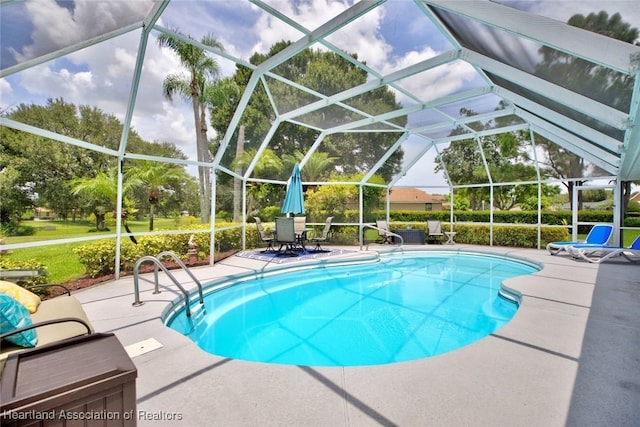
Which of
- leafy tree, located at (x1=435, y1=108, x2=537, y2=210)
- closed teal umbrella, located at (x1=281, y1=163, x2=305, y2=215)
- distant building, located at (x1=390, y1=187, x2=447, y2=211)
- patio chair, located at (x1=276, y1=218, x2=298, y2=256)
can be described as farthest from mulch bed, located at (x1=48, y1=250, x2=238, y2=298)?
distant building, located at (x1=390, y1=187, x2=447, y2=211)

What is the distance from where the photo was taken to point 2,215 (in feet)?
26.0

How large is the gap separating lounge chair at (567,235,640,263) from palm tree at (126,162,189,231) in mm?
13175

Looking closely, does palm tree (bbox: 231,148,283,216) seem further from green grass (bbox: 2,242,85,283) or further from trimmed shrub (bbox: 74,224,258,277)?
green grass (bbox: 2,242,85,283)

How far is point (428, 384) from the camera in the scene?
2.56 metres

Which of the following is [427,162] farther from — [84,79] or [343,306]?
[84,79]

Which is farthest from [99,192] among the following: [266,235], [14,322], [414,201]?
[414,201]

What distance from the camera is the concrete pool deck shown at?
216cm

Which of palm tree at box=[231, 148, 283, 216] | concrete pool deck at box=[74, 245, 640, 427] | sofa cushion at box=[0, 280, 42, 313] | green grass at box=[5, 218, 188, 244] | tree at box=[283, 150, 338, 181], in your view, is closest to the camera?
concrete pool deck at box=[74, 245, 640, 427]

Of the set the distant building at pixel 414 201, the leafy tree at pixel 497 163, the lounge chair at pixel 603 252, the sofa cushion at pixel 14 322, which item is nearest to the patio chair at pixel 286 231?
the leafy tree at pixel 497 163

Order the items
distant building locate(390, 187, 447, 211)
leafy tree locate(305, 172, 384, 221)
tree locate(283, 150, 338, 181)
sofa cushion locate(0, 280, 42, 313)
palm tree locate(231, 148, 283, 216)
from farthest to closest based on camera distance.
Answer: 1. distant building locate(390, 187, 447, 211)
2. leafy tree locate(305, 172, 384, 221)
3. tree locate(283, 150, 338, 181)
4. palm tree locate(231, 148, 283, 216)
5. sofa cushion locate(0, 280, 42, 313)

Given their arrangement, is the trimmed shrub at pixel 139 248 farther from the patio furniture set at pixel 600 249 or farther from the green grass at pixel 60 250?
the patio furniture set at pixel 600 249

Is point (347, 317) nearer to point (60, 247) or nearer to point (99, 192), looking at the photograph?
point (99, 192)

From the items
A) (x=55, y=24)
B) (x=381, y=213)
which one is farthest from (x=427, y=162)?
(x=55, y=24)

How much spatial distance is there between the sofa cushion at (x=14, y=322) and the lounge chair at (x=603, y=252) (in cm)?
1211
